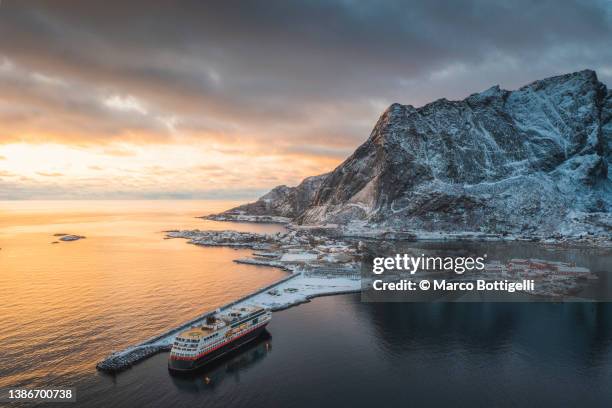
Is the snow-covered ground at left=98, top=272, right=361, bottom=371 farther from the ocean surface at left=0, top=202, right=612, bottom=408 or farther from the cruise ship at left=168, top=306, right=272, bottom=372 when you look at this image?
the cruise ship at left=168, top=306, right=272, bottom=372

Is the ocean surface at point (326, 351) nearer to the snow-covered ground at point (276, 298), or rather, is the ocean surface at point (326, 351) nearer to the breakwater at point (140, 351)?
the breakwater at point (140, 351)

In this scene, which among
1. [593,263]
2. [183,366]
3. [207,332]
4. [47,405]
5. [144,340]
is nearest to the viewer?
[47,405]

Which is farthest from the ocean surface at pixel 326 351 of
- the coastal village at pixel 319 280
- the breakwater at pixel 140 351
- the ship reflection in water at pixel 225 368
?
the coastal village at pixel 319 280

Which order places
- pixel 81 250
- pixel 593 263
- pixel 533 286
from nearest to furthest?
1. pixel 533 286
2. pixel 593 263
3. pixel 81 250

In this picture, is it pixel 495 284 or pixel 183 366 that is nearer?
pixel 183 366

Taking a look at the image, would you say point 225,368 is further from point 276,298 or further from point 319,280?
point 319,280

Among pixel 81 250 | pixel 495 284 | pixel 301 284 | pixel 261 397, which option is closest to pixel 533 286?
pixel 495 284

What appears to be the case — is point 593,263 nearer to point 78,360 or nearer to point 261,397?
point 261,397

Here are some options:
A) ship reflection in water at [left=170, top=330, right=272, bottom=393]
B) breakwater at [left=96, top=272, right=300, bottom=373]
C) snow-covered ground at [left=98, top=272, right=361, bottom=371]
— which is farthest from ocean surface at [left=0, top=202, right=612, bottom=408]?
snow-covered ground at [left=98, top=272, right=361, bottom=371]
